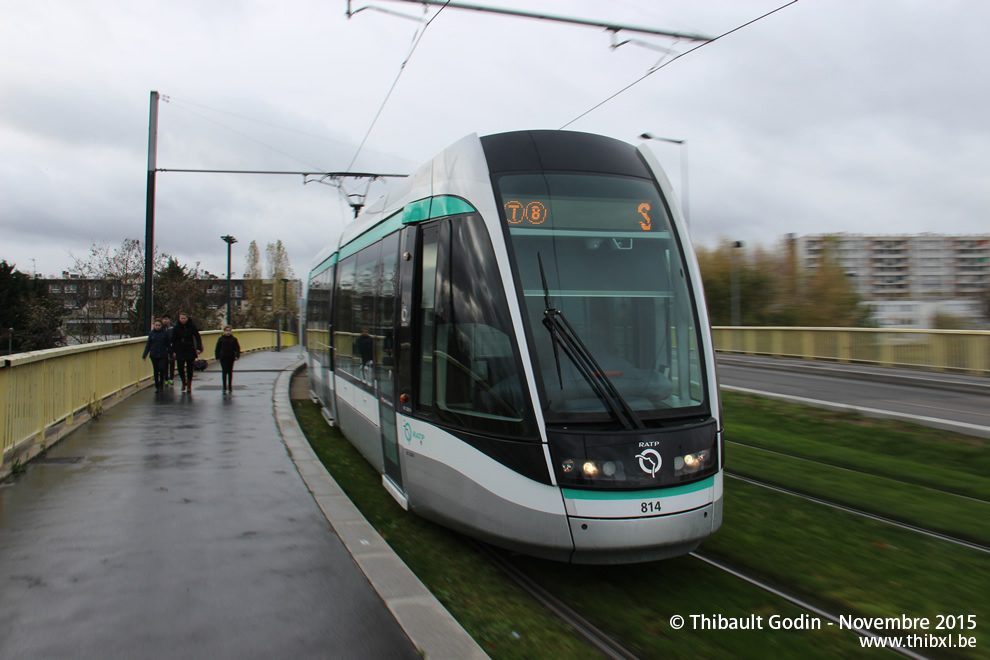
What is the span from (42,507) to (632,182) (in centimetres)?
561

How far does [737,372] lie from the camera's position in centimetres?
2050

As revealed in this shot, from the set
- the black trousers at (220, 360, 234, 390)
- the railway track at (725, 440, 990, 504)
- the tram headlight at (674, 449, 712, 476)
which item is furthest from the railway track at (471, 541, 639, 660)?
the black trousers at (220, 360, 234, 390)

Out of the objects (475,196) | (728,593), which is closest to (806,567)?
(728,593)

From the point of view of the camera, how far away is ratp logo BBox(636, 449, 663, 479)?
4484 millimetres

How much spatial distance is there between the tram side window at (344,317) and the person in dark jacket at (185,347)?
6189 mm

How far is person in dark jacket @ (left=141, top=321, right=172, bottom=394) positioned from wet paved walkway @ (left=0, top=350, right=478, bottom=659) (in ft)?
21.5

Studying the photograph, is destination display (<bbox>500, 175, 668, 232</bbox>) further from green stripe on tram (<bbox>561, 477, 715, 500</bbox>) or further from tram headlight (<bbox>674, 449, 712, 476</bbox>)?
green stripe on tram (<bbox>561, 477, 715, 500</bbox>)

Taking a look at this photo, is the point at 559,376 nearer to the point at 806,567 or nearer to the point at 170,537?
the point at 806,567

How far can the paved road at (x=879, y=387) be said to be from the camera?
505 inches

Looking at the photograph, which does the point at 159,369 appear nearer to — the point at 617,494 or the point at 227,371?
the point at 227,371

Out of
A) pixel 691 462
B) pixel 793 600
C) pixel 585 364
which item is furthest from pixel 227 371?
pixel 793 600

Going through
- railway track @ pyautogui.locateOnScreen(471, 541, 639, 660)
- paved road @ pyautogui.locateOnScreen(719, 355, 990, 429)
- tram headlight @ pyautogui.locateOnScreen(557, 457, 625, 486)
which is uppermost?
tram headlight @ pyautogui.locateOnScreen(557, 457, 625, 486)

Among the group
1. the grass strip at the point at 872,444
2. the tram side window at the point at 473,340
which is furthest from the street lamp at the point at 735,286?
the tram side window at the point at 473,340

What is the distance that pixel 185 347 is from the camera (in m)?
15.4
